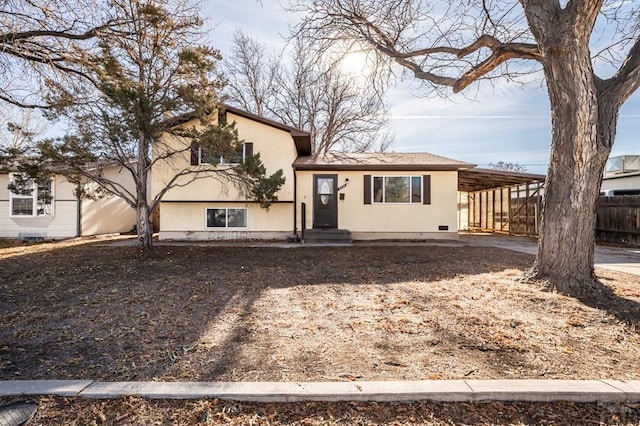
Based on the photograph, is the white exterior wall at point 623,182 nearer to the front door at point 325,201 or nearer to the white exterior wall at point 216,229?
the front door at point 325,201

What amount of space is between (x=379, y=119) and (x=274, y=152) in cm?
1279

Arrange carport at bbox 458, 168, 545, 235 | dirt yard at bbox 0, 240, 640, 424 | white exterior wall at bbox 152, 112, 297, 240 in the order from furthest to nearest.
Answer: carport at bbox 458, 168, 545, 235 < white exterior wall at bbox 152, 112, 297, 240 < dirt yard at bbox 0, 240, 640, 424

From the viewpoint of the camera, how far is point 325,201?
12305mm

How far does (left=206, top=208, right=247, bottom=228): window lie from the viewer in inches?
483

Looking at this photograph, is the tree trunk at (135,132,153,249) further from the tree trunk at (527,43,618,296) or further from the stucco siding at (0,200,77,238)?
the tree trunk at (527,43,618,296)

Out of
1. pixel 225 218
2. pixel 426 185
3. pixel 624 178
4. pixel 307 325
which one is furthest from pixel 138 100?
pixel 624 178

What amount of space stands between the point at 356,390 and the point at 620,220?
Result: 15.3m

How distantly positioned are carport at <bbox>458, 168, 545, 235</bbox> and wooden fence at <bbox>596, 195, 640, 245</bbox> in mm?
2244

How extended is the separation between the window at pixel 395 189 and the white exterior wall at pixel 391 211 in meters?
0.17

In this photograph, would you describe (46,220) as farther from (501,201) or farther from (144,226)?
(501,201)

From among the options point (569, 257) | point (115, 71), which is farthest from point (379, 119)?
point (569, 257)

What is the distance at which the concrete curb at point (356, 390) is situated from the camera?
7.57 feet

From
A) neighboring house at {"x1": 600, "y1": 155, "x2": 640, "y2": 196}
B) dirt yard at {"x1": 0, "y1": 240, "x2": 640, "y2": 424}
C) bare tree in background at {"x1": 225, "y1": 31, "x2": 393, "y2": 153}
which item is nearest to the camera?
dirt yard at {"x1": 0, "y1": 240, "x2": 640, "y2": 424}

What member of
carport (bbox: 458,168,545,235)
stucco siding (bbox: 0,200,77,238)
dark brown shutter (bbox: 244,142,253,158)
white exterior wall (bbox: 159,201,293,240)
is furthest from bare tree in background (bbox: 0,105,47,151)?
carport (bbox: 458,168,545,235)
